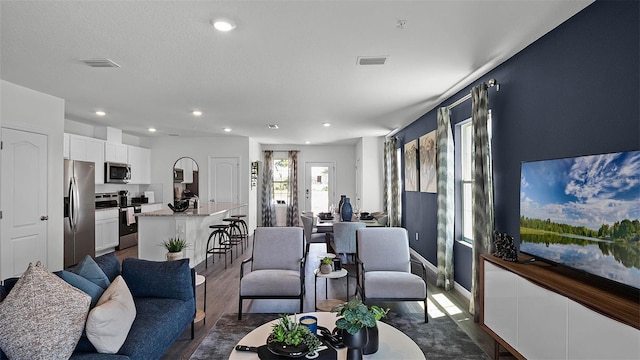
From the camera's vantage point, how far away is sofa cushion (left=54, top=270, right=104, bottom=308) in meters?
2.26

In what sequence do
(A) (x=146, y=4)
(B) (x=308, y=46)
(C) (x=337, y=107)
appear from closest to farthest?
(A) (x=146, y=4), (B) (x=308, y=46), (C) (x=337, y=107)

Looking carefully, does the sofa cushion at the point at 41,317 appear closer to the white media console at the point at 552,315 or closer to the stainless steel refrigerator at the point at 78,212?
the white media console at the point at 552,315

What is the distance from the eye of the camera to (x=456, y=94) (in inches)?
181

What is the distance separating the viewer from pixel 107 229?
673 centimetres

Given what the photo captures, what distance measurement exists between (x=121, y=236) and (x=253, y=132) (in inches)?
139

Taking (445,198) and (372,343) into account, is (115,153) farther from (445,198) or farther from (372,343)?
(372,343)

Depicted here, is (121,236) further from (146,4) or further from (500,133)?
(500,133)

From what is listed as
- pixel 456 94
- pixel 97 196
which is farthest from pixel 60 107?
pixel 456 94

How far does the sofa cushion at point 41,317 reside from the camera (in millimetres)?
1851

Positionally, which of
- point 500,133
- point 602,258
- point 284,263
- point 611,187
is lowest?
point 284,263

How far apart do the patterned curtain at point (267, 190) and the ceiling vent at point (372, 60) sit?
7.67 meters

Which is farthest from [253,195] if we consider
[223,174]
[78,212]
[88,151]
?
[78,212]

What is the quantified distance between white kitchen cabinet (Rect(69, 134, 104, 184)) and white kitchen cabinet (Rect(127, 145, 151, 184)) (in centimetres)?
96

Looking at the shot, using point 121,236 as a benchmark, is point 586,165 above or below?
above
